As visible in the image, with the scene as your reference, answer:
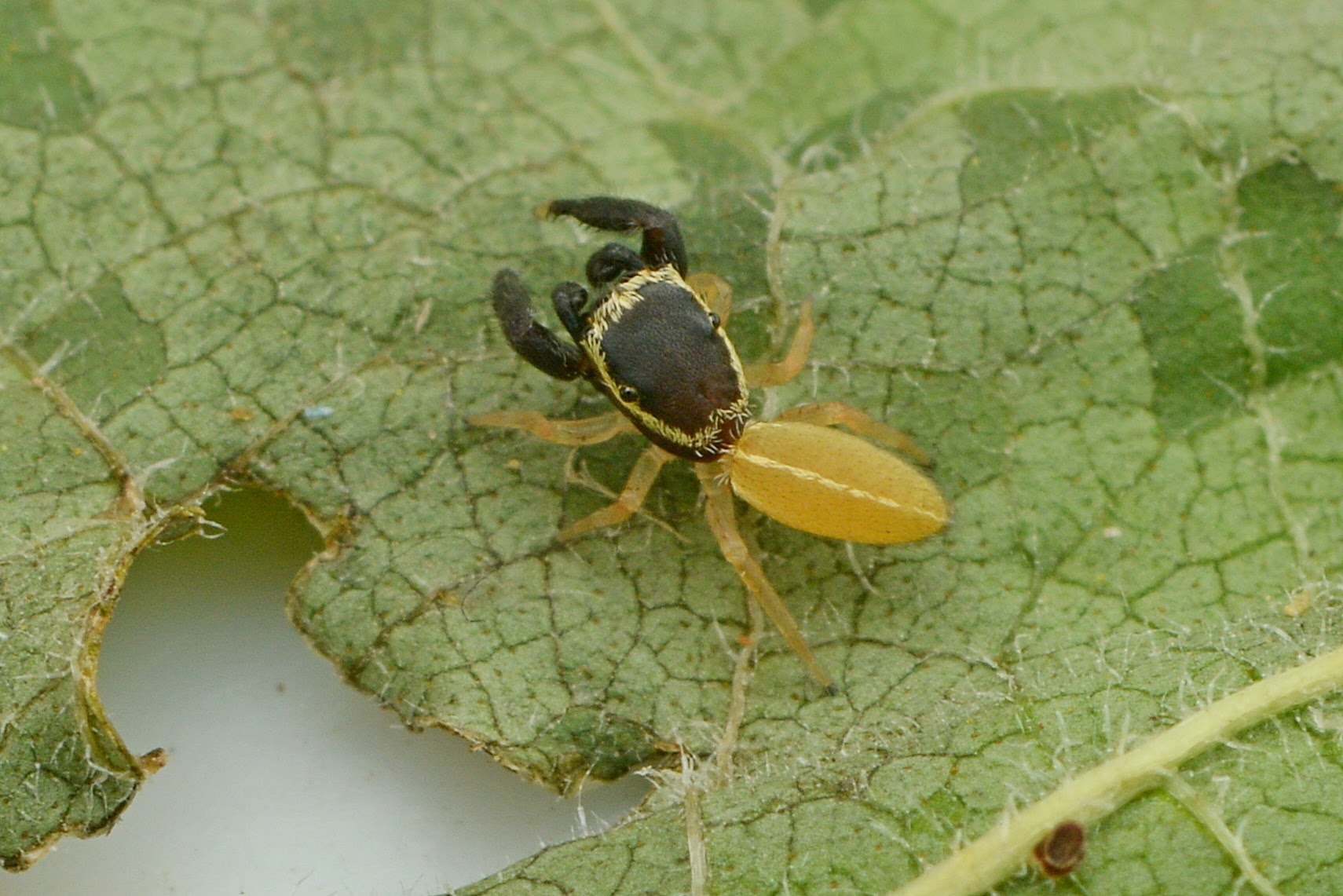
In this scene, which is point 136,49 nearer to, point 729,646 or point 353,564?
point 353,564

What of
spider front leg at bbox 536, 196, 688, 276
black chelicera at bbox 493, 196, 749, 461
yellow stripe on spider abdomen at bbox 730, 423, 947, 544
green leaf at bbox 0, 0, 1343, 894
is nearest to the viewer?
green leaf at bbox 0, 0, 1343, 894

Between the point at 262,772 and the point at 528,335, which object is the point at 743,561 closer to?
the point at 528,335

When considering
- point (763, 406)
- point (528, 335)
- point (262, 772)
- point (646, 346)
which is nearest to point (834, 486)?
point (763, 406)

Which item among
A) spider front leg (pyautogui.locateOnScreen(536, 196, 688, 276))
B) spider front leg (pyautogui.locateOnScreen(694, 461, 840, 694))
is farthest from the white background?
spider front leg (pyautogui.locateOnScreen(536, 196, 688, 276))

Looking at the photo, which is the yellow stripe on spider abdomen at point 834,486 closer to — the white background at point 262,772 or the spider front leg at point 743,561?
the spider front leg at point 743,561

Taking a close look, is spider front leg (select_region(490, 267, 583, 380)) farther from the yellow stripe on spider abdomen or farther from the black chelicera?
the yellow stripe on spider abdomen

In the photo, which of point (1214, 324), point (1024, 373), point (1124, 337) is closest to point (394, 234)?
point (1024, 373)
